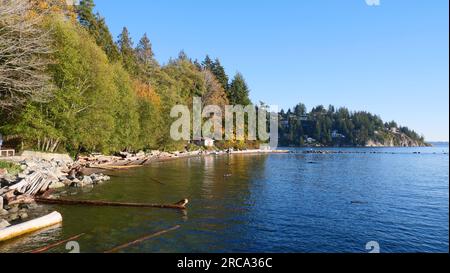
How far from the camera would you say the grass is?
30.1 meters

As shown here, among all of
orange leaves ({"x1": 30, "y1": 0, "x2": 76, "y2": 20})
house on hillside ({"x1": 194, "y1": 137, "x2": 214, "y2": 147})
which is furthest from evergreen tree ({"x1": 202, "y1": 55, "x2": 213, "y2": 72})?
orange leaves ({"x1": 30, "y1": 0, "x2": 76, "y2": 20})

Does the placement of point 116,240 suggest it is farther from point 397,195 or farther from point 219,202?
point 397,195

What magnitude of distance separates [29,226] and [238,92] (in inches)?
5057

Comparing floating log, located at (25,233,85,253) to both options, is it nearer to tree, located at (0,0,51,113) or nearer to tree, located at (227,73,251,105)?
tree, located at (0,0,51,113)

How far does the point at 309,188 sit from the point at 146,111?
4850 cm

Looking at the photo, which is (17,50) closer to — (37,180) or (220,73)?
(37,180)

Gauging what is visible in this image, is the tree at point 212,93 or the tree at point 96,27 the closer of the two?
the tree at point 96,27

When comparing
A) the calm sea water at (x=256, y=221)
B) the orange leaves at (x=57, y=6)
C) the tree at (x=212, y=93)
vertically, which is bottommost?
the calm sea water at (x=256, y=221)

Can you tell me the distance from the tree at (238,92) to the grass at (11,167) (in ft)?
364

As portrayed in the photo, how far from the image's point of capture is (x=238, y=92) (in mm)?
143125

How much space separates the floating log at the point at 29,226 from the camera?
53.6ft

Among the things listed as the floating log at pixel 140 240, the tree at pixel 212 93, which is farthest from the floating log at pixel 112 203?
the tree at pixel 212 93

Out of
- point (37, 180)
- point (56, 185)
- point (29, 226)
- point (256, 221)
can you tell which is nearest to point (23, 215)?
point (29, 226)

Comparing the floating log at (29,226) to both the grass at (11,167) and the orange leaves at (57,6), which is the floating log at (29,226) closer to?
the grass at (11,167)
